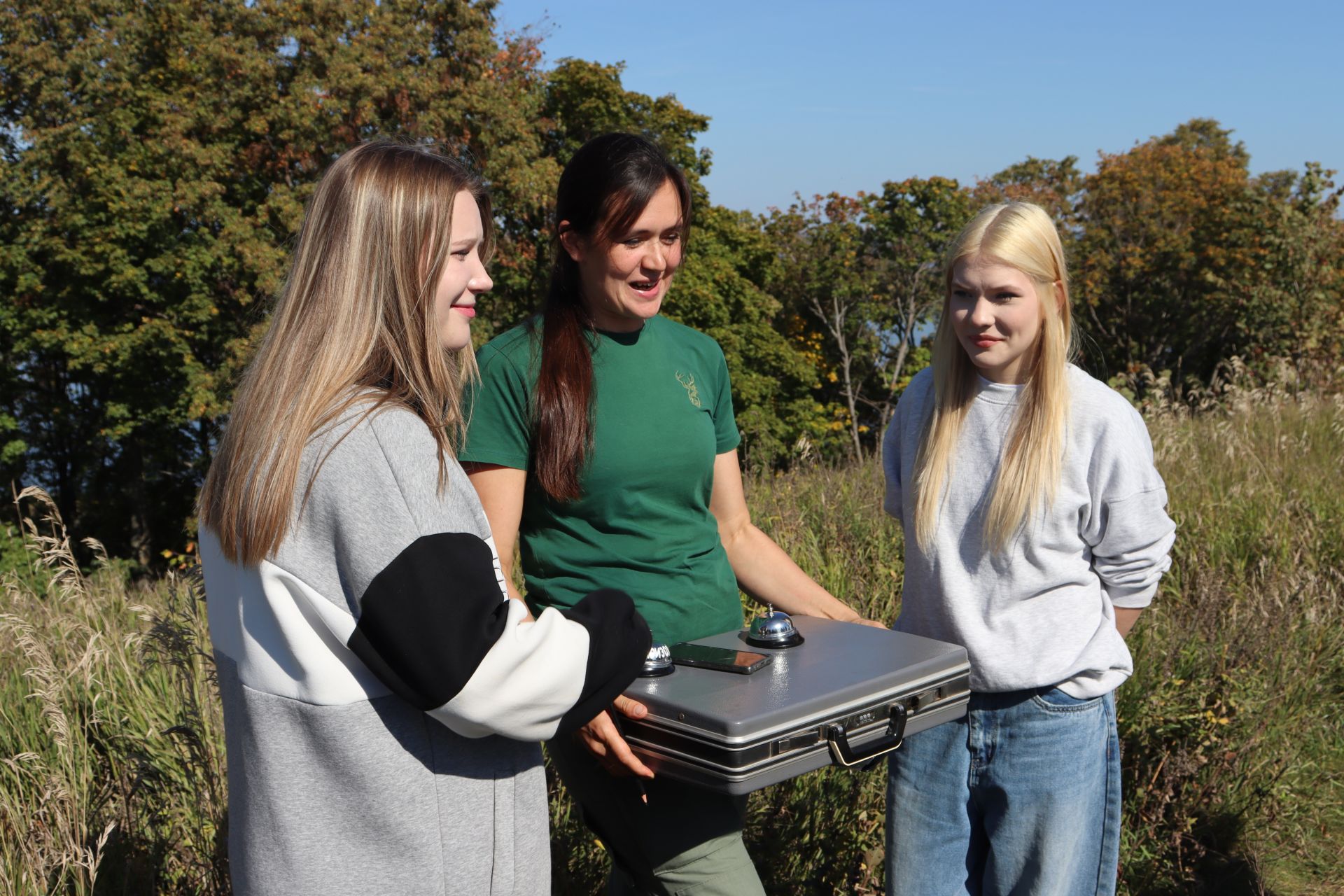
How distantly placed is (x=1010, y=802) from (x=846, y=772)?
1157 millimetres

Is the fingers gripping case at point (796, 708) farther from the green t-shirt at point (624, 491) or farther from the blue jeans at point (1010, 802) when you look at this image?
the blue jeans at point (1010, 802)

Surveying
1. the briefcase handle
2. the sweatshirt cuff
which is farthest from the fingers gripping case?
the sweatshirt cuff

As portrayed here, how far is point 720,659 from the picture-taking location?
1.96 meters

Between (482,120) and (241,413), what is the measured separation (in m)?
19.9

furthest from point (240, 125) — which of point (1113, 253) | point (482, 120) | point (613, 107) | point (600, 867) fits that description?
point (600, 867)

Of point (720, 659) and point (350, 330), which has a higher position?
point (350, 330)

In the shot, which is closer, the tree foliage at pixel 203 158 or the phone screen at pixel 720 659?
the phone screen at pixel 720 659

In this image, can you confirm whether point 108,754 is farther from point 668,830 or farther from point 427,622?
point 427,622

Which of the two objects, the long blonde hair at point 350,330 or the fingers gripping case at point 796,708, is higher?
the long blonde hair at point 350,330

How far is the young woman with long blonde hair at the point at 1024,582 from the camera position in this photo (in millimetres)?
2303

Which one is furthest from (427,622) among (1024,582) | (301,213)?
(301,213)

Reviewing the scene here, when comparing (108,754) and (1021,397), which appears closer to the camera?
(1021,397)

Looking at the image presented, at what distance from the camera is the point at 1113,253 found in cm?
2542

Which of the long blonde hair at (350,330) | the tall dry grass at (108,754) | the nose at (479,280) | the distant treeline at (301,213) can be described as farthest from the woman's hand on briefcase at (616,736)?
the distant treeline at (301,213)
